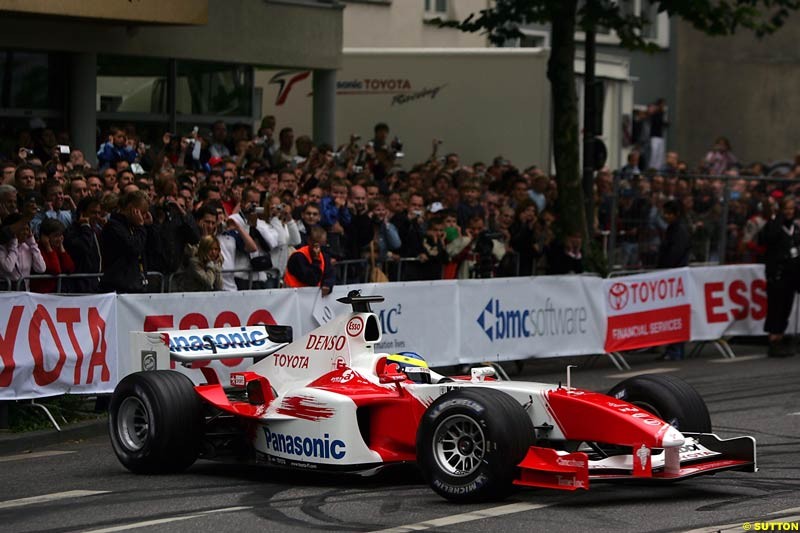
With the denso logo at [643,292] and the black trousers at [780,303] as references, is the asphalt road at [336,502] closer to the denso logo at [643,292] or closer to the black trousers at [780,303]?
the denso logo at [643,292]

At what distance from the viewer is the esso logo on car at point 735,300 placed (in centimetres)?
2019

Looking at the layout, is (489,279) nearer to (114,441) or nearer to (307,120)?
(114,441)

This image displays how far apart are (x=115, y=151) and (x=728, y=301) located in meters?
7.90

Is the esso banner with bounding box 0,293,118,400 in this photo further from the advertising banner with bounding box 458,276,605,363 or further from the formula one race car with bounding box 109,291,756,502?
the advertising banner with bounding box 458,276,605,363

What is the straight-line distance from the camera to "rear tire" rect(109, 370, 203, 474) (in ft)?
36.1

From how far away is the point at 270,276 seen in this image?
16469 millimetres

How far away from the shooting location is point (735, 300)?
2059 cm

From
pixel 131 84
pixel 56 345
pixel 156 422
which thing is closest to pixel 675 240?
pixel 131 84

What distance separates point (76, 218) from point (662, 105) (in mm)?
19669

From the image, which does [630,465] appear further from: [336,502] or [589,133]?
[589,133]

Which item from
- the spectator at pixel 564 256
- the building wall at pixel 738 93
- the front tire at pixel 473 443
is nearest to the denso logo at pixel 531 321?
the spectator at pixel 564 256

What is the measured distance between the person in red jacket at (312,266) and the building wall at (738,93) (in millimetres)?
26949

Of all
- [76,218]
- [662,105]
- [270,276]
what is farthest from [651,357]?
[662,105]

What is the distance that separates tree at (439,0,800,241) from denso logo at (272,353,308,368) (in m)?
10.4
